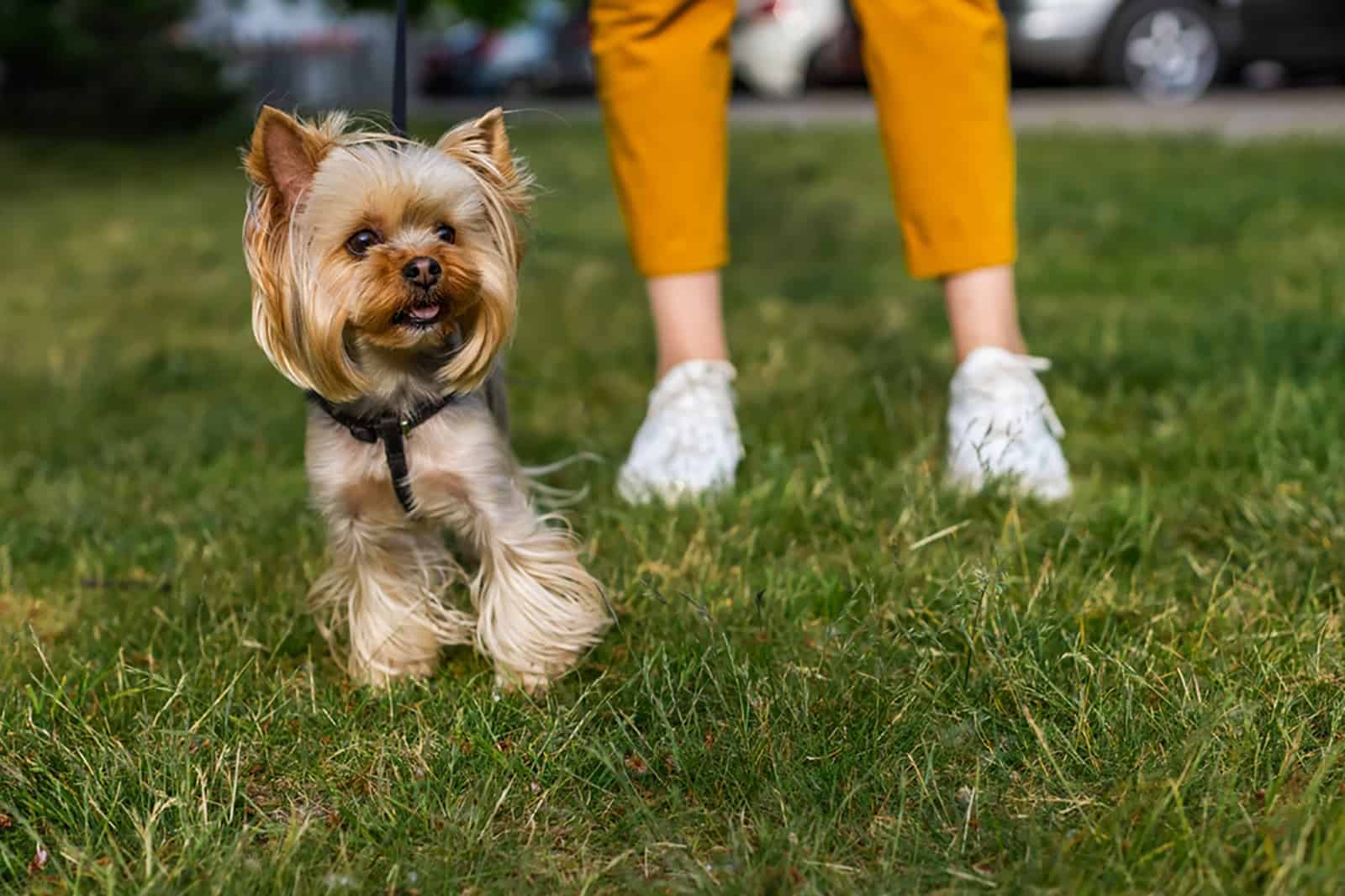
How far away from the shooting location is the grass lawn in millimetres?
2053

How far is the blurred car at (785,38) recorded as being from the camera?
1656 centimetres

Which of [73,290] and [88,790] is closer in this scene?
[88,790]

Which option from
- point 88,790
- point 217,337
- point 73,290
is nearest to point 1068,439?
point 88,790

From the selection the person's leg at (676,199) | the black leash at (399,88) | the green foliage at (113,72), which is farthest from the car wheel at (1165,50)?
the black leash at (399,88)

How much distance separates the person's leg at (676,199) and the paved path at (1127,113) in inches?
291

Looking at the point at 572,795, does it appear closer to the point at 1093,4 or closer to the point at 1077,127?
the point at 1077,127

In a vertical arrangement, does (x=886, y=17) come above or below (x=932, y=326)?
above

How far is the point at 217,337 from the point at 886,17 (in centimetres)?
373

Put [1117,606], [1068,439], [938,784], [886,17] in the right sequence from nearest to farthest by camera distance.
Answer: [938,784], [1117,606], [886,17], [1068,439]

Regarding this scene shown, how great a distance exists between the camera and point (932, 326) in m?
5.62

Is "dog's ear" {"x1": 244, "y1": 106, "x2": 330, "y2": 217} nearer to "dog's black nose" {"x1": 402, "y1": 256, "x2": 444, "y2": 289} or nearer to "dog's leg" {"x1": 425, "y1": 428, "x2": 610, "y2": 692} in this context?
"dog's black nose" {"x1": 402, "y1": 256, "x2": 444, "y2": 289}

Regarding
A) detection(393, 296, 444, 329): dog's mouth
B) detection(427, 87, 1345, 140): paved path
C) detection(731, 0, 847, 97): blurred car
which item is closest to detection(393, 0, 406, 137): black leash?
detection(393, 296, 444, 329): dog's mouth

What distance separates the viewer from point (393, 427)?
276 cm

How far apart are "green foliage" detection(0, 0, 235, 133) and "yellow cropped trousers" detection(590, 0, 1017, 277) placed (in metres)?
15.3
